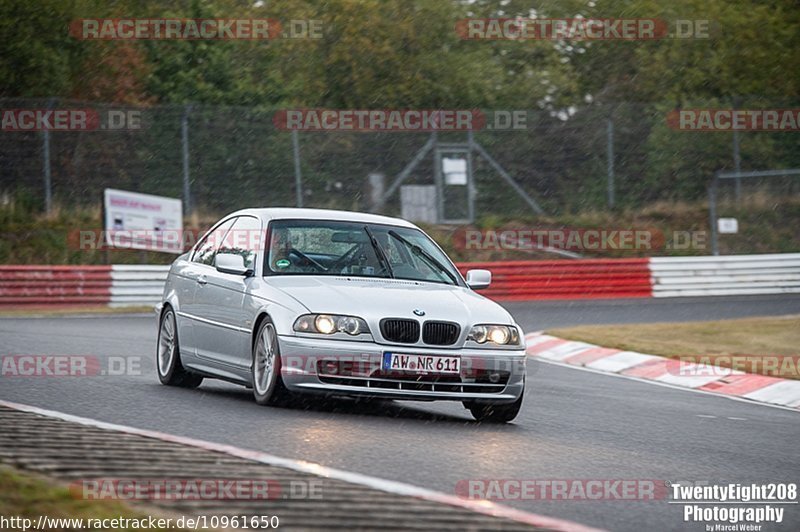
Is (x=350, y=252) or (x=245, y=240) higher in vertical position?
(x=245, y=240)

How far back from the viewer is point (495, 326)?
32.2 feet

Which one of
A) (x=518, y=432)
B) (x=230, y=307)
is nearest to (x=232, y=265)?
(x=230, y=307)

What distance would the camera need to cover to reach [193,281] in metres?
11.3

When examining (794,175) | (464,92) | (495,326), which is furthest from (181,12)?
(495,326)

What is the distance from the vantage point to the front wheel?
9.95 metres

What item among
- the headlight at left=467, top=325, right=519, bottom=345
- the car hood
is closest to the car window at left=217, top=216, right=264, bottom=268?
the car hood

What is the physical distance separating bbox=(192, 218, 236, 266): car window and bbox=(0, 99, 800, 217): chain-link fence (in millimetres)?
15985

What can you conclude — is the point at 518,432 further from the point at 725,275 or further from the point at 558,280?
the point at 725,275

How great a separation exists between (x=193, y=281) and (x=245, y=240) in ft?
2.37

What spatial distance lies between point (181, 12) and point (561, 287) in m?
17.8

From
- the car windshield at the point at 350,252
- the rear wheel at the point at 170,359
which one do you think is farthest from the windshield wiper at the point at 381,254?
the rear wheel at the point at 170,359

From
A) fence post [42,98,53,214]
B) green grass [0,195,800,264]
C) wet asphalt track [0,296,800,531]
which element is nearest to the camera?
wet asphalt track [0,296,800,531]

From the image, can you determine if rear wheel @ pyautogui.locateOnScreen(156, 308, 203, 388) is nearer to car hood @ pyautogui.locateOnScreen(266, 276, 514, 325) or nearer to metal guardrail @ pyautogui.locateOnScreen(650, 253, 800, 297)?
car hood @ pyautogui.locateOnScreen(266, 276, 514, 325)

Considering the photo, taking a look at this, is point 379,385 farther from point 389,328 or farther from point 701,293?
point 701,293
